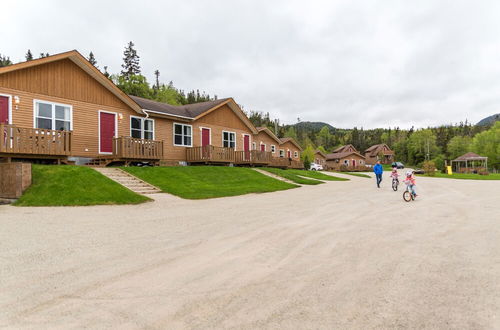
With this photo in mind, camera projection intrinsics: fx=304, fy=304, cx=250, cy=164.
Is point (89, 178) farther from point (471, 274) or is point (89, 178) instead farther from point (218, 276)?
point (471, 274)

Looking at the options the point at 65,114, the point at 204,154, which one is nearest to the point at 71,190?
the point at 65,114

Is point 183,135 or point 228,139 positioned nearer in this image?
point 183,135

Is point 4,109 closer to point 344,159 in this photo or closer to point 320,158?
point 320,158

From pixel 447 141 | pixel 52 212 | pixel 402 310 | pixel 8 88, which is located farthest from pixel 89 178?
pixel 447 141

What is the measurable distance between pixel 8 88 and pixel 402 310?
18577 millimetres

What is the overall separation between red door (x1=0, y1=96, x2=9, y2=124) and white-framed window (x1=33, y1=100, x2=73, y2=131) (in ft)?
3.99

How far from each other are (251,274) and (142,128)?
1893 cm

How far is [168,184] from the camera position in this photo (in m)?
15.2

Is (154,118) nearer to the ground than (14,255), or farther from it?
farther from it

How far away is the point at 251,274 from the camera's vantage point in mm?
4008

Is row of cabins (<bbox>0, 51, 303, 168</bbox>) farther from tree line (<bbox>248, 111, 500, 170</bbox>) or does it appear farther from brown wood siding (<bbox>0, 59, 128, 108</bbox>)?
tree line (<bbox>248, 111, 500, 170</bbox>)

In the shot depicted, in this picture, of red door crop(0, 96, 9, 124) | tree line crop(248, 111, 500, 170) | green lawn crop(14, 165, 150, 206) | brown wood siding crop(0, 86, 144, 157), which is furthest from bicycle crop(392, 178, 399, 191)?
tree line crop(248, 111, 500, 170)

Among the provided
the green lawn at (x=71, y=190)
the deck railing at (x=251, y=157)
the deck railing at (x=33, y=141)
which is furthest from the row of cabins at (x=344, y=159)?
the green lawn at (x=71, y=190)

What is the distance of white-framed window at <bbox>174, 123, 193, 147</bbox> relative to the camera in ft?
76.6
